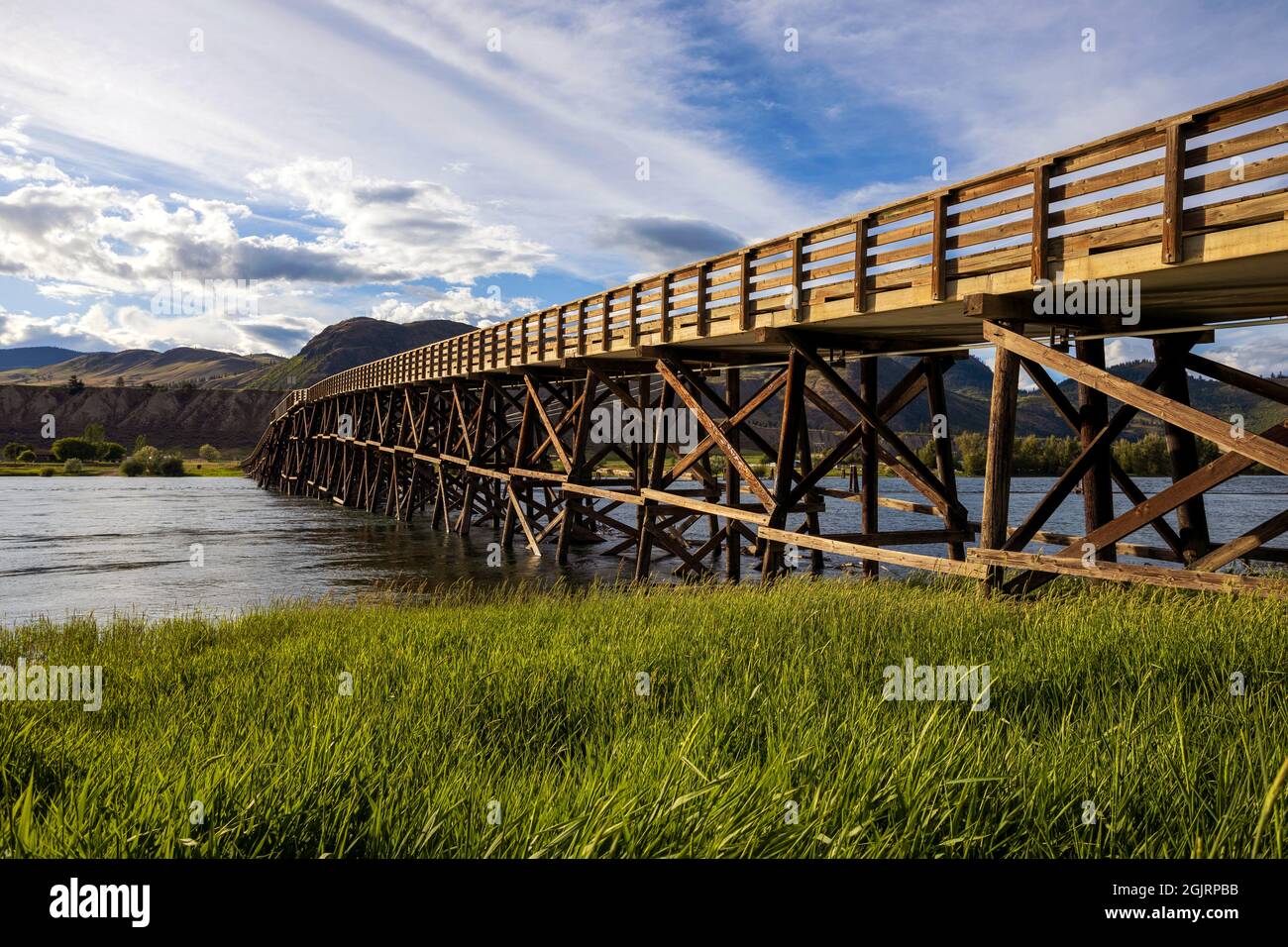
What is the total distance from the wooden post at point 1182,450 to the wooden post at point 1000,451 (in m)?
2.34

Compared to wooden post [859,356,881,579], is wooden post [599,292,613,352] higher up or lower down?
higher up

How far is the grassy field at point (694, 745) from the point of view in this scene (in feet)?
9.55

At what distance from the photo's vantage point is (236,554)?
22.5 meters

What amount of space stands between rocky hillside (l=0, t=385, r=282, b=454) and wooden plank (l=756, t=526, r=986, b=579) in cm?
9977

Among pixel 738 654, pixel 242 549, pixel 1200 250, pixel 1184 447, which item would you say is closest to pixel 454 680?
pixel 738 654

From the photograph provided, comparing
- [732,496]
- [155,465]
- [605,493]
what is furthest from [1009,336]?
[155,465]

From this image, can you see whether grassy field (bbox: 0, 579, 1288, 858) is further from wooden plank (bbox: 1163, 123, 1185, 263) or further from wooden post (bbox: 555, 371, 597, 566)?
wooden post (bbox: 555, 371, 597, 566)

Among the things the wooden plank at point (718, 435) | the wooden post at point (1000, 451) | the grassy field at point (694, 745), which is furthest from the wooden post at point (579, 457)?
the grassy field at point (694, 745)

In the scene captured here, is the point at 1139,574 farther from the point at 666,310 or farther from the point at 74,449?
the point at 74,449

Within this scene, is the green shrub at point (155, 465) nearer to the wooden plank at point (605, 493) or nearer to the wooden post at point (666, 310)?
the wooden plank at point (605, 493)

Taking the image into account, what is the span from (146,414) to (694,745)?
120082 mm

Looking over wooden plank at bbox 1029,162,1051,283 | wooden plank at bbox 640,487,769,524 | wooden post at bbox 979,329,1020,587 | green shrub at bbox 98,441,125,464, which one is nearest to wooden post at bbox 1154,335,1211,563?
wooden post at bbox 979,329,1020,587

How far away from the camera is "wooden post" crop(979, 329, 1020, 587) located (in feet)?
30.2
